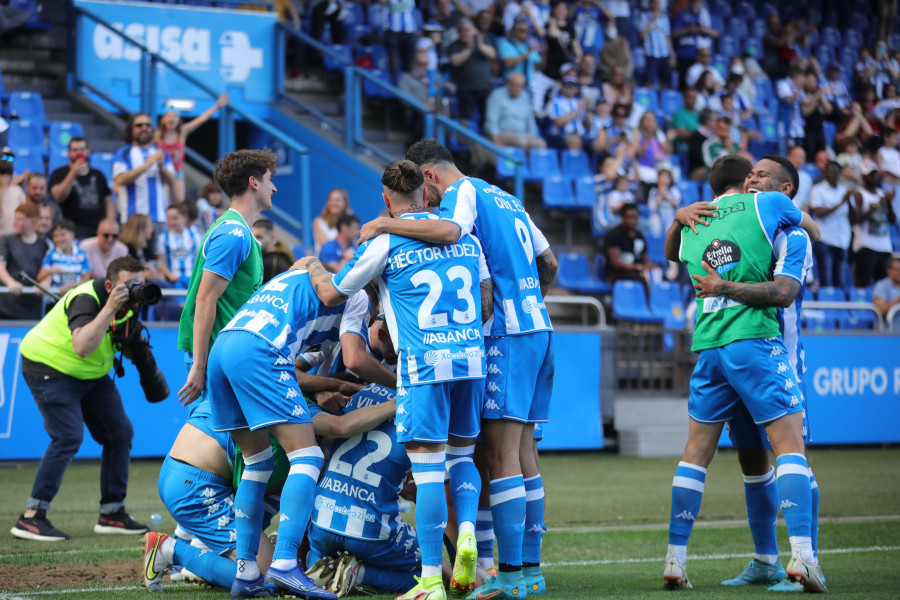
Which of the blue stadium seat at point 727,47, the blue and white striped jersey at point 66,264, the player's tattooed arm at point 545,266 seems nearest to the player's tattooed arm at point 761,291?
the player's tattooed arm at point 545,266

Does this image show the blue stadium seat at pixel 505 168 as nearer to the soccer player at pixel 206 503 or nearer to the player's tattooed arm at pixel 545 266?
the player's tattooed arm at pixel 545 266

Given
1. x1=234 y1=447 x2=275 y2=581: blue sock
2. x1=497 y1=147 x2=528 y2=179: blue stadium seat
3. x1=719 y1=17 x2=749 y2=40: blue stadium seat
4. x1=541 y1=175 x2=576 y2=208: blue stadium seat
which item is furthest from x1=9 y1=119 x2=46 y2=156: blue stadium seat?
x1=719 y1=17 x2=749 y2=40: blue stadium seat

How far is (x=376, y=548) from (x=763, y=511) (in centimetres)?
212

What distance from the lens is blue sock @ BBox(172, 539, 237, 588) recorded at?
18.4 feet

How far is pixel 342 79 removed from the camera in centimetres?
1620

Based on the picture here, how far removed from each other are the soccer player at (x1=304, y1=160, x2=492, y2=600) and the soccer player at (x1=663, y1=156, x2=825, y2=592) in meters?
1.23

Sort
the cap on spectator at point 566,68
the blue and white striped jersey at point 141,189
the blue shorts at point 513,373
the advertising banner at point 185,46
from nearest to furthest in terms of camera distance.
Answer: the blue shorts at point 513,373
the blue and white striped jersey at point 141,189
the advertising banner at point 185,46
the cap on spectator at point 566,68

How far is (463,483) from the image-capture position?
214 inches

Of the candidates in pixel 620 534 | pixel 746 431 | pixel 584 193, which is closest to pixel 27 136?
pixel 584 193

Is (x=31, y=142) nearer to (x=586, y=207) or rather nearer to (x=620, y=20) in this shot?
(x=586, y=207)

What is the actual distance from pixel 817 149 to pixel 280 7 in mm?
9924

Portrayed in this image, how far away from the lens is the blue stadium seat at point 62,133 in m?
14.2

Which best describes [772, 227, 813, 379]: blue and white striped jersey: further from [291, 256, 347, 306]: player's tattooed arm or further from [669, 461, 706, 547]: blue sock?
[291, 256, 347, 306]: player's tattooed arm

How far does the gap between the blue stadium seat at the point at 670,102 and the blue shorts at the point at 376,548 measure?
1528cm
